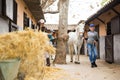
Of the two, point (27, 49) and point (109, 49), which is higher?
point (27, 49)

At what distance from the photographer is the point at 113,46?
47.4ft

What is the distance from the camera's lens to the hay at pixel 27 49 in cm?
491

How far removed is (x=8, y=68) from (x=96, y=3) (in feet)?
95.5

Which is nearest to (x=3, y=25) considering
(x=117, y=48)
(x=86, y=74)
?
(x=86, y=74)

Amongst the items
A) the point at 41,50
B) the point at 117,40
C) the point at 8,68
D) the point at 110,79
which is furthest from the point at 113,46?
the point at 8,68

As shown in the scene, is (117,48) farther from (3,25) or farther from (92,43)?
(3,25)

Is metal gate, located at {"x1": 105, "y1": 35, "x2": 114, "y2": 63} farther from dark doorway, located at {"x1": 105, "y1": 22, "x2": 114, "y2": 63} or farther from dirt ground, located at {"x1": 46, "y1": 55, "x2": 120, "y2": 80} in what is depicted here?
dirt ground, located at {"x1": 46, "y1": 55, "x2": 120, "y2": 80}

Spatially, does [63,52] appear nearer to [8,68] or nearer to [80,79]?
[80,79]

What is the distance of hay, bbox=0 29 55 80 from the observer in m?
4.91

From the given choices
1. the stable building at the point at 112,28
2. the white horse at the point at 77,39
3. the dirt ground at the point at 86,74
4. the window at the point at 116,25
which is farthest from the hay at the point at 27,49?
the white horse at the point at 77,39

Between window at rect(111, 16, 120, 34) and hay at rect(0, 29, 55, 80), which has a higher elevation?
window at rect(111, 16, 120, 34)

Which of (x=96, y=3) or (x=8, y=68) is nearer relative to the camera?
(x=8, y=68)

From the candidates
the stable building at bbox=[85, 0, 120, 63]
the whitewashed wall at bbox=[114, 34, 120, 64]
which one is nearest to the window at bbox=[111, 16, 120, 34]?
the stable building at bbox=[85, 0, 120, 63]

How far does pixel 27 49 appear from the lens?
5105 mm
